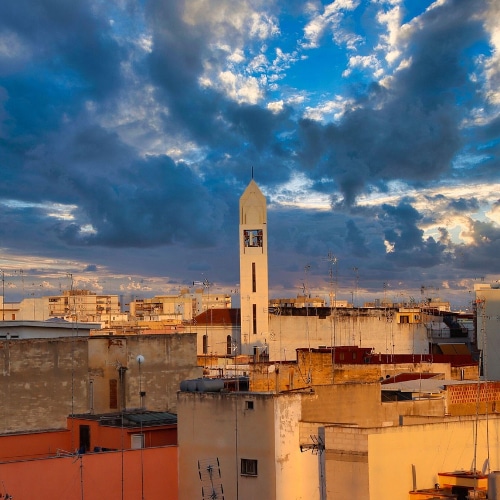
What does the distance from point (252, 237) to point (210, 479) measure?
50.1m

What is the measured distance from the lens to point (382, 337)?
2452 inches

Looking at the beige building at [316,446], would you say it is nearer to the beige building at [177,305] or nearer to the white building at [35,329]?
the white building at [35,329]

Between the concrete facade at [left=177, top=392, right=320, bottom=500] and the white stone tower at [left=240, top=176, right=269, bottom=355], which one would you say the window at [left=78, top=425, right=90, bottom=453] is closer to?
the concrete facade at [left=177, top=392, right=320, bottom=500]

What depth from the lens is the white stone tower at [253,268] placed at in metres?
72.7

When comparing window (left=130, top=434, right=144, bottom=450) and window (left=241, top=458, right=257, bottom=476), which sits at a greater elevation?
window (left=130, top=434, right=144, bottom=450)

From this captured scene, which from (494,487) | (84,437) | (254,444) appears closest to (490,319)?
(84,437)

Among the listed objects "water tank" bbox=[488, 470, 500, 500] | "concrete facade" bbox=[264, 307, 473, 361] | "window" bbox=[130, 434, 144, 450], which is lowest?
"water tank" bbox=[488, 470, 500, 500]

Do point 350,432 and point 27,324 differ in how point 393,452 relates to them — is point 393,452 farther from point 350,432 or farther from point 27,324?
point 27,324

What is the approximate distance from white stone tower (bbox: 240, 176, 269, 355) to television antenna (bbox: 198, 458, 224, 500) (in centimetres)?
4783

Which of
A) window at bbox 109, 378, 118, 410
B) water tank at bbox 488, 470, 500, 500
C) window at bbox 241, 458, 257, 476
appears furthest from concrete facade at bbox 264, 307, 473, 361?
water tank at bbox 488, 470, 500, 500

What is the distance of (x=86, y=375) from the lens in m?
33.1

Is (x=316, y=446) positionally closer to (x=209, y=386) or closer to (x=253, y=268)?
(x=209, y=386)

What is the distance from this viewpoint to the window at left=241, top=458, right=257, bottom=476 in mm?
23192

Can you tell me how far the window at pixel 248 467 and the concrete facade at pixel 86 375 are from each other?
1035cm
